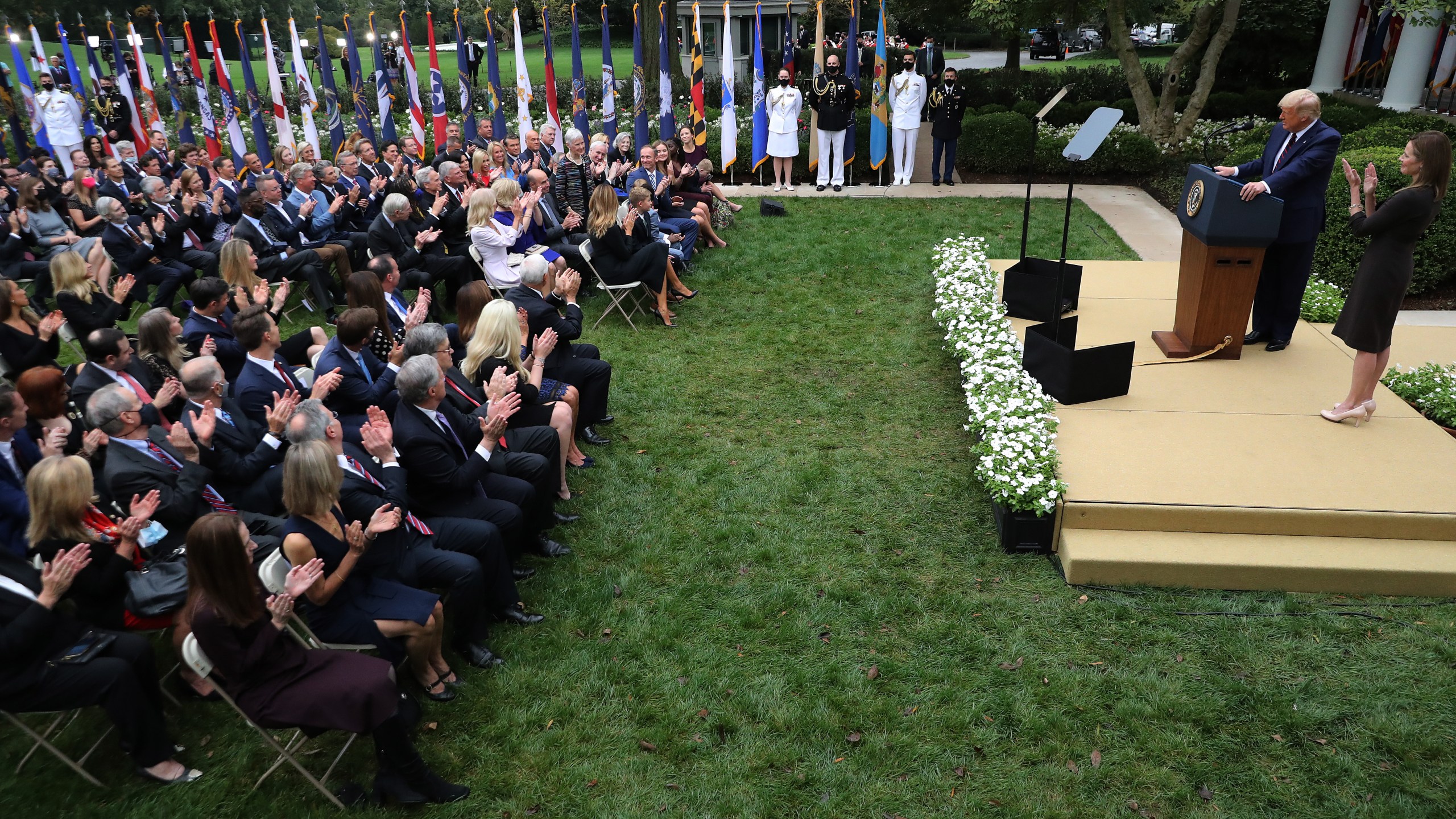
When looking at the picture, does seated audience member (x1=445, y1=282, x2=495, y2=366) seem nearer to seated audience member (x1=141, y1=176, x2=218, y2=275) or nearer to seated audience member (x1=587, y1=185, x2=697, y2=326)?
seated audience member (x1=587, y1=185, x2=697, y2=326)

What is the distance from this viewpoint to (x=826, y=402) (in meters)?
7.82

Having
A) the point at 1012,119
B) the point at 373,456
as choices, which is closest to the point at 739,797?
the point at 373,456

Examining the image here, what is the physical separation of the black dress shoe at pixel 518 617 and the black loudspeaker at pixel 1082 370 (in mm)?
4083

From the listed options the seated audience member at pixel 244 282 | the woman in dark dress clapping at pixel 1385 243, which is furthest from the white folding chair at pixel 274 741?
the woman in dark dress clapping at pixel 1385 243

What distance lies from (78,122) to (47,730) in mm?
15342

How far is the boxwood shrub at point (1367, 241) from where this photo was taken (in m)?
9.48

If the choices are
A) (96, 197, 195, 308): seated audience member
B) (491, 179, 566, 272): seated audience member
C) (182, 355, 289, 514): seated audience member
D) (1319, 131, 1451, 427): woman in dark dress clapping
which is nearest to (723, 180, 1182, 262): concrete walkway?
(491, 179, 566, 272): seated audience member

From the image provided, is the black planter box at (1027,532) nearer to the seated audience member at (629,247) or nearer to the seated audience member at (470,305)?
the seated audience member at (470,305)

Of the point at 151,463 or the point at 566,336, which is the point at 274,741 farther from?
the point at 566,336

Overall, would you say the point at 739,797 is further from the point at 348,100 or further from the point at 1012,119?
the point at 348,100

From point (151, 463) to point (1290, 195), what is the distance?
7.93 meters

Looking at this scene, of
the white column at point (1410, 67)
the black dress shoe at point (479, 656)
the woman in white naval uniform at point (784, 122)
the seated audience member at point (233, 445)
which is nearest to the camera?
the black dress shoe at point (479, 656)

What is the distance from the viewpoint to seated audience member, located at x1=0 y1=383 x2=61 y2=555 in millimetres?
4402

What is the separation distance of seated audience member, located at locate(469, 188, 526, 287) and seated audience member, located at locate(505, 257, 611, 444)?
4.14ft
